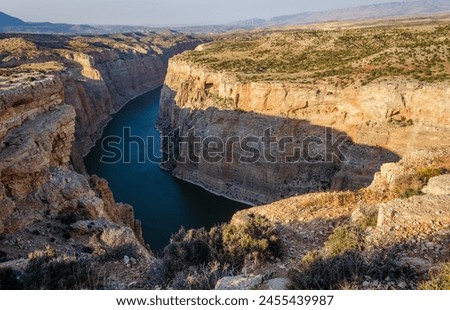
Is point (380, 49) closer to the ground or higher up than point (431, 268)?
higher up

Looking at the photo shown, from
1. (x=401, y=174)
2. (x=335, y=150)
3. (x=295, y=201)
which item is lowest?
(x=335, y=150)

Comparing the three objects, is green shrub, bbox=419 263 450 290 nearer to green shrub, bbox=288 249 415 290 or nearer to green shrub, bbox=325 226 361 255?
green shrub, bbox=288 249 415 290

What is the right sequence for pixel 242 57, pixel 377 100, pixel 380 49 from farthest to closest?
pixel 242 57
pixel 380 49
pixel 377 100

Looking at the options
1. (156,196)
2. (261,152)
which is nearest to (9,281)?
(261,152)

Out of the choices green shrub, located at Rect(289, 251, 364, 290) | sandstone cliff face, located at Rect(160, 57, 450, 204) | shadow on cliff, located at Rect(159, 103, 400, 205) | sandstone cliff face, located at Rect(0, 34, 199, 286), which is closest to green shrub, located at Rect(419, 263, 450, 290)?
green shrub, located at Rect(289, 251, 364, 290)

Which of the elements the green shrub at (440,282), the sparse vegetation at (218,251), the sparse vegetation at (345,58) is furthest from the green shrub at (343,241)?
the sparse vegetation at (345,58)

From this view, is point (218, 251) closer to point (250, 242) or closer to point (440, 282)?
point (250, 242)

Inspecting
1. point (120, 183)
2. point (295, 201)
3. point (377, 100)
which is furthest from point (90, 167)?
point (295, 201)

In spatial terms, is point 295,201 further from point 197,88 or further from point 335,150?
point 197,88
